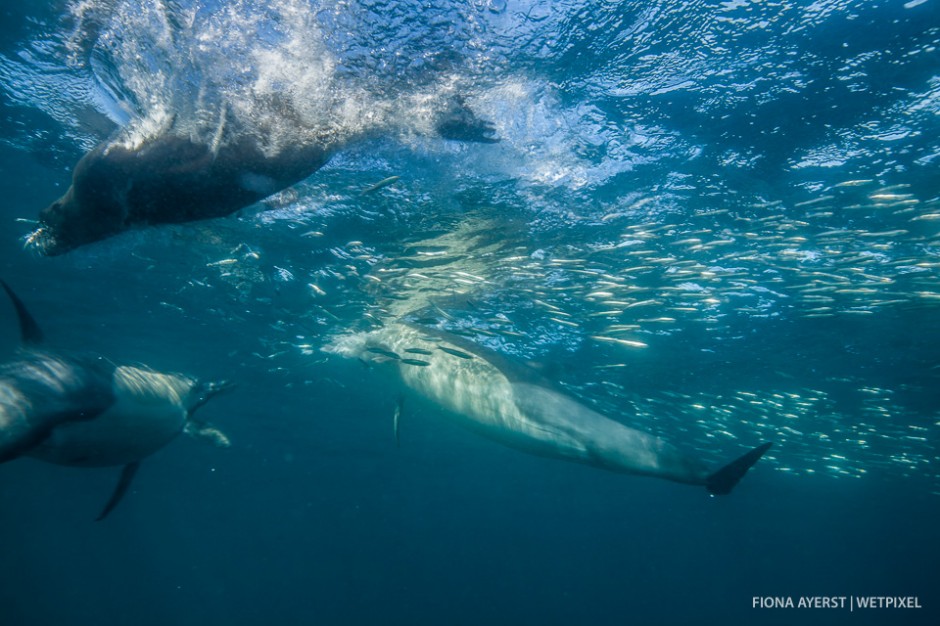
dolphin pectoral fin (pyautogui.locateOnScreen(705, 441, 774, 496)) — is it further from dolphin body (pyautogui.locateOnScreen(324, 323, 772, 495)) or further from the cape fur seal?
the cape fur seal

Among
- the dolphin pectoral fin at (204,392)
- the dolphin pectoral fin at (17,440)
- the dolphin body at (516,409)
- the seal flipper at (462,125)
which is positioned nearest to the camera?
the dolphin pectoral fin at (17,440)

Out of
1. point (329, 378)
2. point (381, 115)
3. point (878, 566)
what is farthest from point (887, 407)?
point (878, 566)

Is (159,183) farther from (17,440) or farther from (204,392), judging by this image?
(204,392)

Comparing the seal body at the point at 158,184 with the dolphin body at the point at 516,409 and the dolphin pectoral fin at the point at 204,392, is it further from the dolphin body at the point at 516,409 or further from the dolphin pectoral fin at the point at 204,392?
the dolphin body at the point at 516,409

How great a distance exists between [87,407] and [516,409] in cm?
937

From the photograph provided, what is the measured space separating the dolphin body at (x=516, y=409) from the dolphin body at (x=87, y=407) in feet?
19.3

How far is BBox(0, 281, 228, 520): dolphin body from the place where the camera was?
5387mm

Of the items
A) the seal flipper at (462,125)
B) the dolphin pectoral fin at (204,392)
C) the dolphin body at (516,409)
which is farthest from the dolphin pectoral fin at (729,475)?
the dolphin pectoral fin at (204,392)

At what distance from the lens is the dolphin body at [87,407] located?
5.39m

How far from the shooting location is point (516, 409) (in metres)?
13.0

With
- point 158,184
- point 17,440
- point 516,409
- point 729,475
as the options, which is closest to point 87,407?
point 17,440

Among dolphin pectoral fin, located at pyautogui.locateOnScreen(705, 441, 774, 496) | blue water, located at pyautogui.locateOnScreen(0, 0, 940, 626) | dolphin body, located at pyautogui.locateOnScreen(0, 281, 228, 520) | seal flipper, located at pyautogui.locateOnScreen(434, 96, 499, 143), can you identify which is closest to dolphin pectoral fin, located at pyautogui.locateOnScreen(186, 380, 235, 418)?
dolphin body, located at pyautogui.locateOnScreen(0, 281, 228, 520)

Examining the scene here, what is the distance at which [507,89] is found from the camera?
600 centimetres

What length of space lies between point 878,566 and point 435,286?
126 meters
